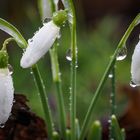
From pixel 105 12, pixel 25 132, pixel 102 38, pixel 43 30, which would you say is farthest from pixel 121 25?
pixel 43 30

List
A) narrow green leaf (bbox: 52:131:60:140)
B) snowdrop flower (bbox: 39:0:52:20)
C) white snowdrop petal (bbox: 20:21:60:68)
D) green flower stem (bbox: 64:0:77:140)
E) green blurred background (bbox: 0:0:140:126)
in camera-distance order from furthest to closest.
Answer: green blurred background (bbox: 0:0:140:126), snowdrop flower (bbox: 39:0:52:20), narrow green leaf (bbox: 52:131:60:140), green flower stem (bbox: 64:0:77:140), white snowdrop petal (bbox: 20:21:60:68)

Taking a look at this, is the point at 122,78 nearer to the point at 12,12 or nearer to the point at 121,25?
the point at 121,25

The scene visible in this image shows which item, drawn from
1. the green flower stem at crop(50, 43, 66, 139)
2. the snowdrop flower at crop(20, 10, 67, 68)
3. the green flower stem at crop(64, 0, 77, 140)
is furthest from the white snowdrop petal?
the green flower stem at crop(50, 43, 66, 139)

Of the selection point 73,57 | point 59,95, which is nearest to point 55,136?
point 59,95

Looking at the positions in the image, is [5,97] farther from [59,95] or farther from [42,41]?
[59,95]

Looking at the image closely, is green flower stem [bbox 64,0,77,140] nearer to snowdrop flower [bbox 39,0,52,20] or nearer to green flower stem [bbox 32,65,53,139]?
green flower stem [bbox 32,65,53,139]

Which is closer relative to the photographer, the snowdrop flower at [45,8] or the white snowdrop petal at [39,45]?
the white snowdrop petal at [39,45]

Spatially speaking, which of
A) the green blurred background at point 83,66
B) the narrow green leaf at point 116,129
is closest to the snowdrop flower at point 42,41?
the narrow green leaf at point 116,129

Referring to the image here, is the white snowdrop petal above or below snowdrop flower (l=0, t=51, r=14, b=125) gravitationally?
above

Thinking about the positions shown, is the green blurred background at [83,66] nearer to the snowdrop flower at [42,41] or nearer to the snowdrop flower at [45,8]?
the snowdrop flower at [45,8]
